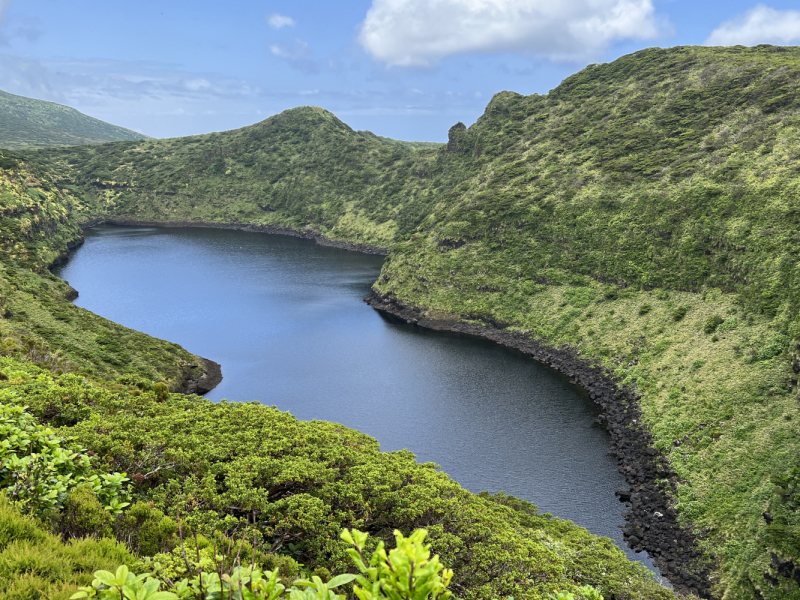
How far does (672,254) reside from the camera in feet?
306

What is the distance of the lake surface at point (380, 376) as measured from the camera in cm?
5909

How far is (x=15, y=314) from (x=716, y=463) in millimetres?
86727

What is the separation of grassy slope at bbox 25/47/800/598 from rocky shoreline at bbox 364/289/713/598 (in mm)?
1666

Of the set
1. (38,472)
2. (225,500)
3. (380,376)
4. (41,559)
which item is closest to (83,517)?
(38,472)

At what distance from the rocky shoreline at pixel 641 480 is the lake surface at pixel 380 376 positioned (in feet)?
5.30

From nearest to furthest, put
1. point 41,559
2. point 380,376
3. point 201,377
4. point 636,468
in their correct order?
1. point 41,559
2. point 636,468
3. point 201,377
4. point 380,376

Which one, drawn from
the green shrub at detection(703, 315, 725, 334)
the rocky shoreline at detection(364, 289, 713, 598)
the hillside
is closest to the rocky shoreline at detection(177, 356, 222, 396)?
the hillside

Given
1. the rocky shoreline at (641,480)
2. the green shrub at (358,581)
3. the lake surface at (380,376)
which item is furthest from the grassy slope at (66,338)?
the rocky shoreline at (641,480)

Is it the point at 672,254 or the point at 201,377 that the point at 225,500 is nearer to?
the point at 201,377

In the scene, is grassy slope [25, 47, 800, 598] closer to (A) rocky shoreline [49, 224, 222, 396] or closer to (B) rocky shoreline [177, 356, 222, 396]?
(A) rocky shoreline [49, 224, 222, 396]

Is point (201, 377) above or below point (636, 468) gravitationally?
below

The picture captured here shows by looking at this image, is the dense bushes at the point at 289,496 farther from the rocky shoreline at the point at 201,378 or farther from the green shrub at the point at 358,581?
the rocky shoreline at the point at 201,378

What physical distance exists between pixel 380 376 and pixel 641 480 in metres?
43.8

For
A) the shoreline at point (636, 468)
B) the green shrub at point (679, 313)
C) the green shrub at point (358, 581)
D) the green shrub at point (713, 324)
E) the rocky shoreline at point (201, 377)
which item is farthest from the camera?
the green shrub at point (679, 313)
